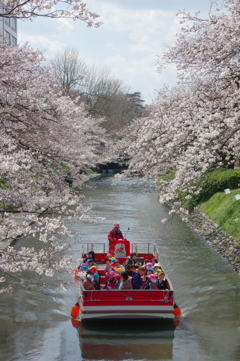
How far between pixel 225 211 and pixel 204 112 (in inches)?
299

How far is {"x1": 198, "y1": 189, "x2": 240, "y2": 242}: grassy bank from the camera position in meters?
18.8

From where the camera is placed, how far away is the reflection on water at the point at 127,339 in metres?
10.1

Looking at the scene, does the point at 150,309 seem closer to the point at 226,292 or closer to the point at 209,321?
the point at 209,321

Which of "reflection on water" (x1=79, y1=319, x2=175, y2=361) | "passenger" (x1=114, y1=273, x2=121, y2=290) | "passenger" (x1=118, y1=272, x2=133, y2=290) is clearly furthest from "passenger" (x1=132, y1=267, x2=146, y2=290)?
"reflection on water" (x1=79, y1=319, x2=175, y2=361)

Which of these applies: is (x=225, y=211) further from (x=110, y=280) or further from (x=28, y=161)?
(x=28, y=161)

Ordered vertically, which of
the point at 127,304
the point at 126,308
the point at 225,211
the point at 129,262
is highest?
the point at 225,211

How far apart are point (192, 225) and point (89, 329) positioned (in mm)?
13962

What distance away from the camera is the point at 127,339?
1092cm

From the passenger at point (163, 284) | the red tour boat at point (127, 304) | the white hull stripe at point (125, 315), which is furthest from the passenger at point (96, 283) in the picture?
the passenger at point (163, 284)

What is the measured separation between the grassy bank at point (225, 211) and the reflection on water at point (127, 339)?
7043mm

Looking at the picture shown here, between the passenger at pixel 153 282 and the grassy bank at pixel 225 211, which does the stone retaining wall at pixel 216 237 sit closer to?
the grassy bank at pixel 225 211

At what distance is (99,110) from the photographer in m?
61.0

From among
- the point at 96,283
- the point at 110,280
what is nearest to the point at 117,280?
the point at 110,280

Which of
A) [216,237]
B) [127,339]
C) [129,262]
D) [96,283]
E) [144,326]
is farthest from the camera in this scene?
[216,237]
